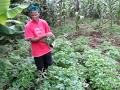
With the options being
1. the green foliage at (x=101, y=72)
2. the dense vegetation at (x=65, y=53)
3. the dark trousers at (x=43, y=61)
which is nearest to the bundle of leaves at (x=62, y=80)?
the dense vegetation at (x=65, y=53)

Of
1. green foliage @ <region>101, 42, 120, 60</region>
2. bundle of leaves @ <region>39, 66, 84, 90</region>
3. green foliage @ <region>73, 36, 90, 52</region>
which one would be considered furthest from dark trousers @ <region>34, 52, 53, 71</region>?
green foliage @ <region>101, 42, 120, 60</region>

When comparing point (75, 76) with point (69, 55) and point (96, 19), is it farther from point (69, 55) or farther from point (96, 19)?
point (96, 19)

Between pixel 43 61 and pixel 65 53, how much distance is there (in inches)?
27.1

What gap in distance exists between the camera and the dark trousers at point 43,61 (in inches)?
206

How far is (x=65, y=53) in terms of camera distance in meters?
5.91

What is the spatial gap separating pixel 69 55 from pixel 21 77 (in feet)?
3.33

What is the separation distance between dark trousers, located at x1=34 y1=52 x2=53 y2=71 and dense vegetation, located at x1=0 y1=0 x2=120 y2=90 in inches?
4.4

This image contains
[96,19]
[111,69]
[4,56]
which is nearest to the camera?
[111,69]

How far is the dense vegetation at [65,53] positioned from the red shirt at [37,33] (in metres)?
0.28

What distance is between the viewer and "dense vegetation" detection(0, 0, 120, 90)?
4.98 meters

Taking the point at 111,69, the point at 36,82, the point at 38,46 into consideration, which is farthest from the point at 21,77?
the point at 111,69

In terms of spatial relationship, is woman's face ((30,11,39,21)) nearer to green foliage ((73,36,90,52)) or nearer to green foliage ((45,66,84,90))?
green foliage ((45,66,84,90))

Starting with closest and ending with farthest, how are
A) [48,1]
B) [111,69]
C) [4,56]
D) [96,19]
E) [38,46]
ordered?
[38,46] < [111,69] < [4,56] < [48,1] < [96,19]

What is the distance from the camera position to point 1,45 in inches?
217
